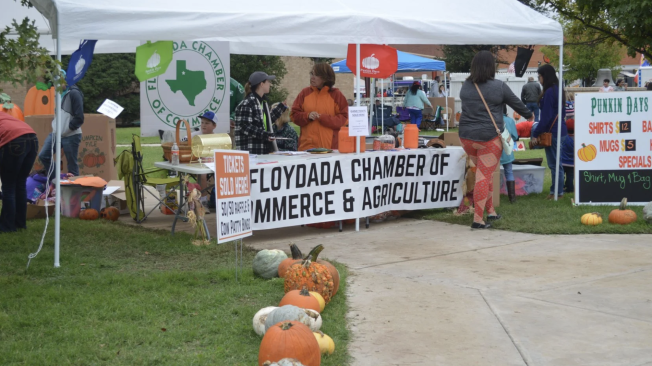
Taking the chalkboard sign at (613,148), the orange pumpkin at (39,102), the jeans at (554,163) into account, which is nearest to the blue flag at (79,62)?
the chalkboard sign at (613,148)

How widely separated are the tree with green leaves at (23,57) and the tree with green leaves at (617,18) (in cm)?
869

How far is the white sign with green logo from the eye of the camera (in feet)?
37.2

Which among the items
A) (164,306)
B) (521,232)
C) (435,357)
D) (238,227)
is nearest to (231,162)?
(238,227)

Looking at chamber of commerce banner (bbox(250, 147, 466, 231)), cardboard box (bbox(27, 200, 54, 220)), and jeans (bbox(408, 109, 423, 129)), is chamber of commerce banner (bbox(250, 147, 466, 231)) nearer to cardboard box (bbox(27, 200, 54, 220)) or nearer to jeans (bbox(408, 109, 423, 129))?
cardboard box (bbox(27, 200, 54, 220))

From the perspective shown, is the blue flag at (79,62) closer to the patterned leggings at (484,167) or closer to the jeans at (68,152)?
the jeans at (68,152)

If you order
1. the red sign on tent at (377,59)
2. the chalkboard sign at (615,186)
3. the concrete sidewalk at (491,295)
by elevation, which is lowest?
the concrete sidewalk at (491,295)

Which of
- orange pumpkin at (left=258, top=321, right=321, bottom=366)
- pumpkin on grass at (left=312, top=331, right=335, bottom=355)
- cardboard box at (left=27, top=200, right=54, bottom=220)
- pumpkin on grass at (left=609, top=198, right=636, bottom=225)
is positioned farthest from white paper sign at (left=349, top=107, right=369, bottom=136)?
orange pumpkin at (left=258, top=321, right=321, bottom=366)

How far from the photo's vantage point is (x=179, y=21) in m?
7.36

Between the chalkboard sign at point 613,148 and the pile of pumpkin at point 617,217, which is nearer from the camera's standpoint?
the pile of pumpkin at point 617,217

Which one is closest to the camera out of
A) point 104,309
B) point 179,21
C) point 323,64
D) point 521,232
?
point 104,309

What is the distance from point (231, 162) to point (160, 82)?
579cm

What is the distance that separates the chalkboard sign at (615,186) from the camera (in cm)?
1002

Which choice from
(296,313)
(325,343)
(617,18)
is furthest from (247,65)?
(325,343)

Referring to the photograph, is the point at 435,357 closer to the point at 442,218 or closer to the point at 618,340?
the point at 618,340
